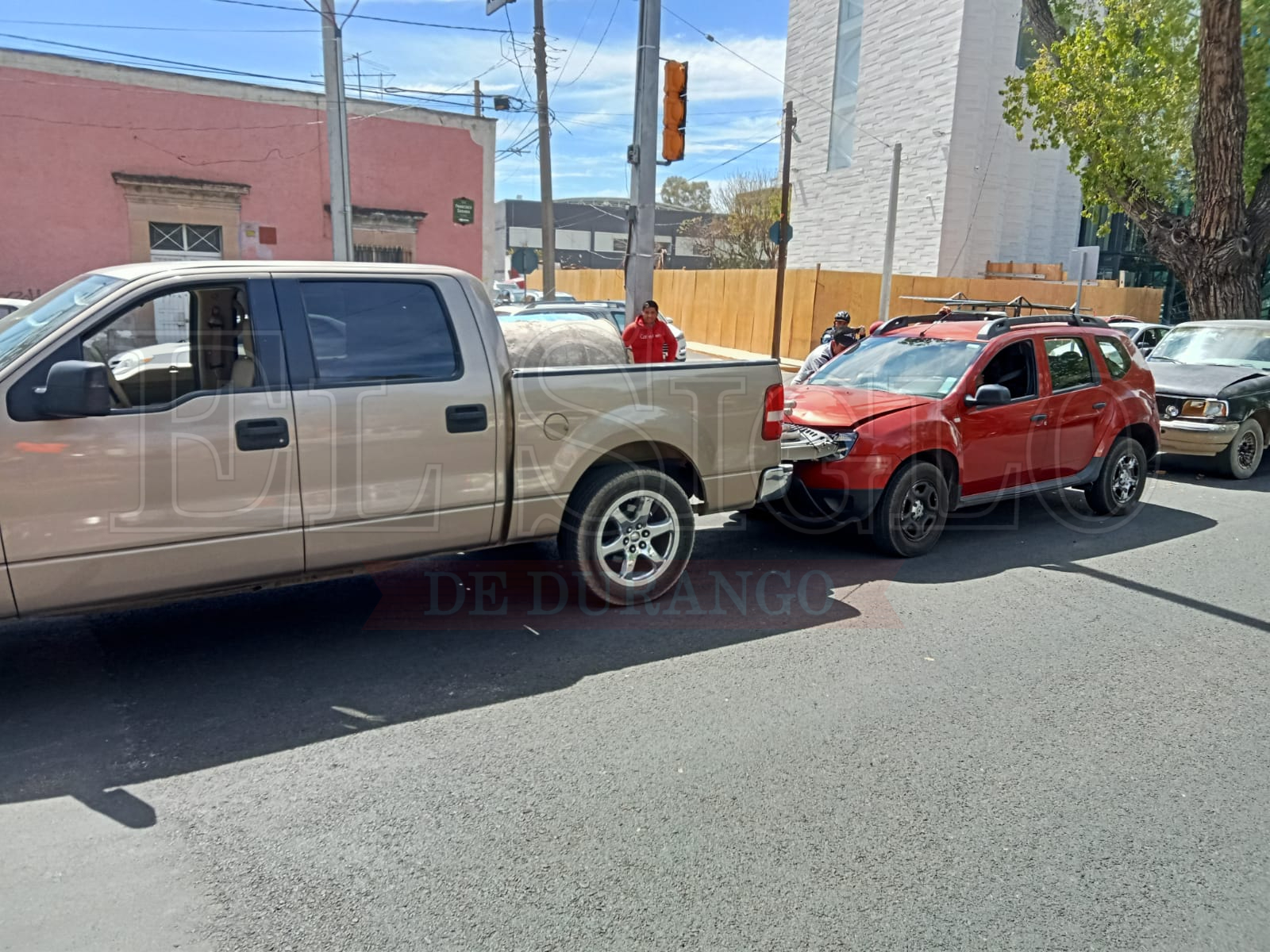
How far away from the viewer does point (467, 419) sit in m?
4.63

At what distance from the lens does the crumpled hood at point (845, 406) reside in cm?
665

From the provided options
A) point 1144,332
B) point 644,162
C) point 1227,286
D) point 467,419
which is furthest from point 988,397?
point 1227,286

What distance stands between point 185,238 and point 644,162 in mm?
12281

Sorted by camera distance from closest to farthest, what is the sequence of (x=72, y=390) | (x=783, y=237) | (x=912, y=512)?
(x=72, y=390), (x=912, y=512), (x=783, y=237)

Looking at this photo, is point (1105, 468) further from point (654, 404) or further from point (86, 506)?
point (86, 506)

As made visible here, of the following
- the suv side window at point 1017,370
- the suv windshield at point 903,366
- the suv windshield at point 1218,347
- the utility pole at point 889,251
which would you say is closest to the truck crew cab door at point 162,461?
the suv windshield at point 903,366

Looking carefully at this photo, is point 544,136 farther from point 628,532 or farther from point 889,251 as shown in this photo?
point 628,532

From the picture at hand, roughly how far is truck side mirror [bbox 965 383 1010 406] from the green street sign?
16.6 meters

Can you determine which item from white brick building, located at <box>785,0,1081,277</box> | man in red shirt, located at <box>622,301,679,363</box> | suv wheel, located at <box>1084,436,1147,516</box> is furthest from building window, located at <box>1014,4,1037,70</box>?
suv wheel, located at <box>1084,436,1147,516</box>

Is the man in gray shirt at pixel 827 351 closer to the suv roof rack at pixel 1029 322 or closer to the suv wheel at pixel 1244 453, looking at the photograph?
the suv roof rack at pixel 1029 322

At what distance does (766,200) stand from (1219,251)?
92.6ft

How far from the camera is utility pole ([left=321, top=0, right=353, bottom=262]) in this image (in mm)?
13070

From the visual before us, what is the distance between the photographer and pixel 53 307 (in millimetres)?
4219

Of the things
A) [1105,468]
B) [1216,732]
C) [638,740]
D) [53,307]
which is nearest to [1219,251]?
[1105,468]
